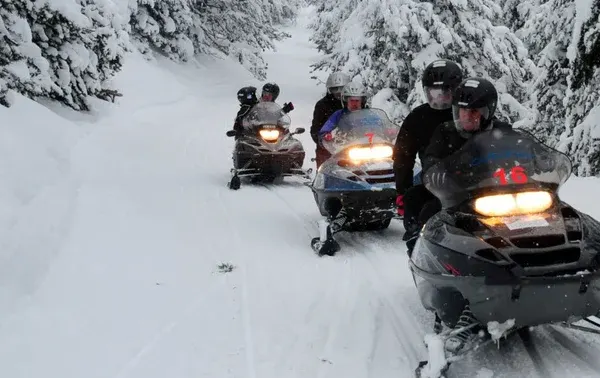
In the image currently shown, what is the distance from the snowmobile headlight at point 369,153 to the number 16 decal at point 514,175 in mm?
3612

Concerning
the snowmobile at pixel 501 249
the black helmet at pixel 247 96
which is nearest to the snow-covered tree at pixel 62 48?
the black helmet at pixel 247 96

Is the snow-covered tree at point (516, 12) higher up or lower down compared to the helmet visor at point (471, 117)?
lower down

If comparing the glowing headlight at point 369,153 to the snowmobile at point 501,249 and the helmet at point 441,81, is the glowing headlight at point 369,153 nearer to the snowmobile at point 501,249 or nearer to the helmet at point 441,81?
the helmet at point 441,81

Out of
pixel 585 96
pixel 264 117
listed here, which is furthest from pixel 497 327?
pixel 585 96

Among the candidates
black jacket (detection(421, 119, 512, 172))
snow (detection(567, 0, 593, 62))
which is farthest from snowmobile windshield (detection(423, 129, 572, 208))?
snow (detection(567, 0, 593, 62))

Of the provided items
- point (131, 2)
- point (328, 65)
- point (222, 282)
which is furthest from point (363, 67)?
point (222, 282)

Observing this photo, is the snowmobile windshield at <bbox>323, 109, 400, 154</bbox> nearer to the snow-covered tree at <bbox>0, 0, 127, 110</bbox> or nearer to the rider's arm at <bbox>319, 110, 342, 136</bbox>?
the rider's arm at <bbox>319, 110, 342, 136</bbox>

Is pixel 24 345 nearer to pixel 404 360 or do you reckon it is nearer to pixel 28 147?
pixel 404 360

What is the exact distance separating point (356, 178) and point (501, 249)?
369 centimetres

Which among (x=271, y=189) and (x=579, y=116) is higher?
(x=579, y=116)

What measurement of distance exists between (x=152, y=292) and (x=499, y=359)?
118 inches

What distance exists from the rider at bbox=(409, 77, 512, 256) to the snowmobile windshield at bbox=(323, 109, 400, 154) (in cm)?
293

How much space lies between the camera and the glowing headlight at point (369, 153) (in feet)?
24.8

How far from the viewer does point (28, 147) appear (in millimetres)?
7879
